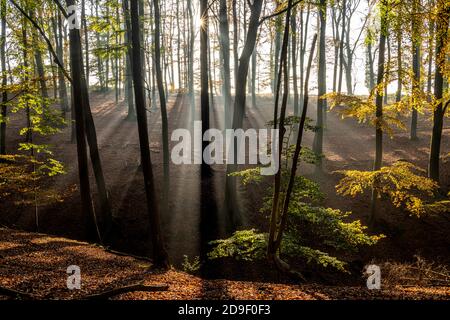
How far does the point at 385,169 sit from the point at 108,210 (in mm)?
10181

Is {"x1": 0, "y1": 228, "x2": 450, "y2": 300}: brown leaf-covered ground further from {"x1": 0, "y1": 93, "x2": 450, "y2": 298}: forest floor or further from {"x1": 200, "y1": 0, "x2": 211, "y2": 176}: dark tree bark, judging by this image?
{"x1": 200, "y1": 0, "x2": 211, "y2": 176}: dark tree bark

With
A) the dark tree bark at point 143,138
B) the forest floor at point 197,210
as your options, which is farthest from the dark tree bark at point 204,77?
the dark tree bark at point 143,138

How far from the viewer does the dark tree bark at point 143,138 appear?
312 inches

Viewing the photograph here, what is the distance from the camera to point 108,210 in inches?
515

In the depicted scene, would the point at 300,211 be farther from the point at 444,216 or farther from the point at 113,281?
the point at 444,216

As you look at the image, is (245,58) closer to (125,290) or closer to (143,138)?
(143,138)

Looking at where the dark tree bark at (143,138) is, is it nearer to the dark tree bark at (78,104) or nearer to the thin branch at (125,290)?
the thin branch at (125,290)

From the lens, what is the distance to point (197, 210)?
47.1 ft

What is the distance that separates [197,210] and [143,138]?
6837 mm

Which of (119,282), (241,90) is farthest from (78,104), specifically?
(119,282)

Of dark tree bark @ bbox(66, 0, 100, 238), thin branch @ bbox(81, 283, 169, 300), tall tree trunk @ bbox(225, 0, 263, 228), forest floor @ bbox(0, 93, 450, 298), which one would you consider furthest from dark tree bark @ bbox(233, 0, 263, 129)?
thin branch @ bbox(81, 283, 169, 300)

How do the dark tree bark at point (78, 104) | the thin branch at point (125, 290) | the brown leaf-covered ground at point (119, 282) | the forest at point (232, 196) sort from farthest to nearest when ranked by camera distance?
1. the dark tree bark at point (78, 104)
2. the forest at point (232, 196)
3. the brown leaf-covered ground at point (119, 282)
4. the thin branch at point (125, 290)

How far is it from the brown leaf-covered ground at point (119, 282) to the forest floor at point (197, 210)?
66 cm
